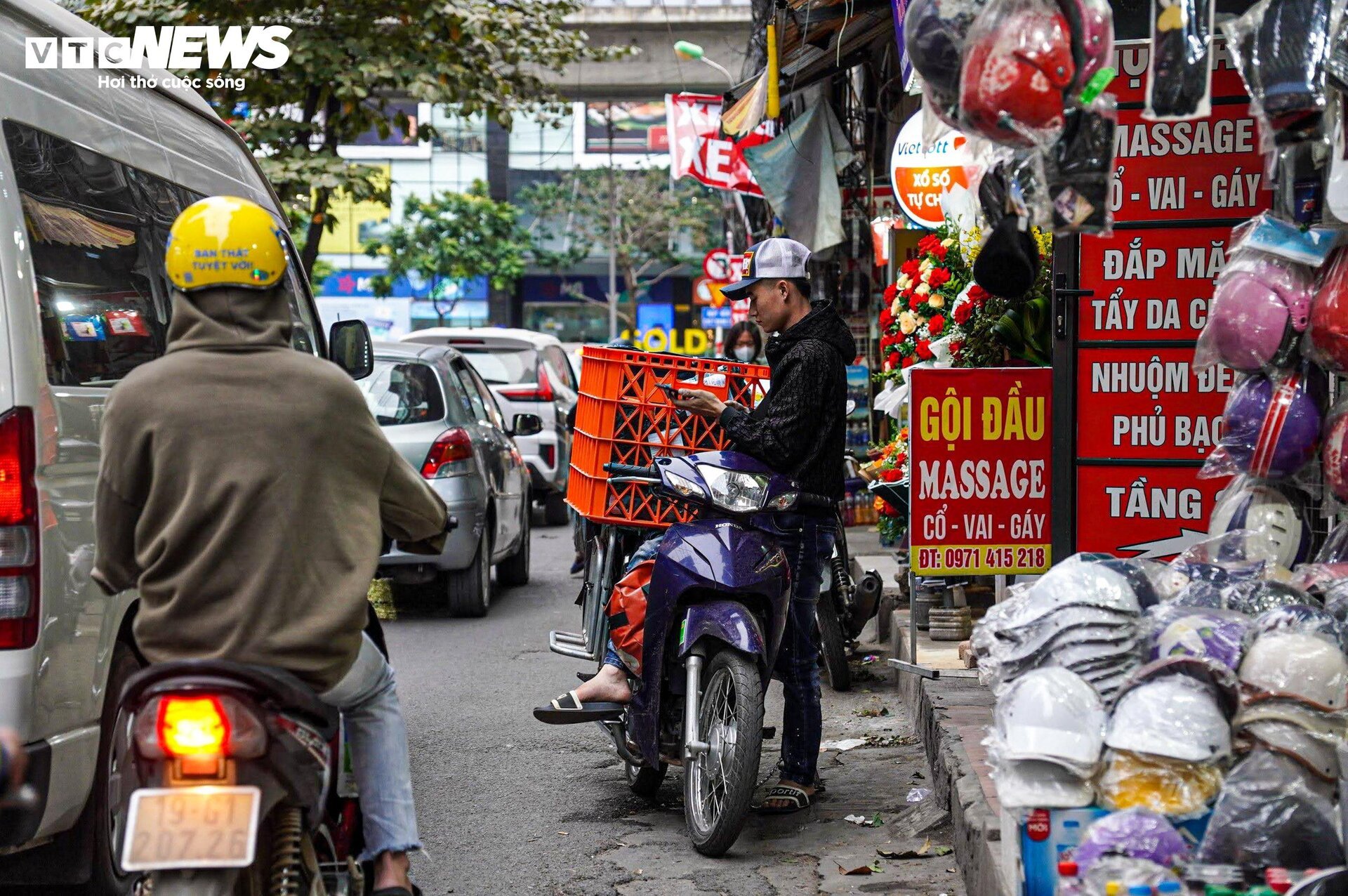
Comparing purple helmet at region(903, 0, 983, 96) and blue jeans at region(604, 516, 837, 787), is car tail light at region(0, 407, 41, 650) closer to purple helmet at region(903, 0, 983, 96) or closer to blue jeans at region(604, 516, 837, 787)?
blue jeans at region(604, 516, 837, 787)

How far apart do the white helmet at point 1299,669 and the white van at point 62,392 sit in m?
2.82

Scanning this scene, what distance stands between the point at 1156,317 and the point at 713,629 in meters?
1.92

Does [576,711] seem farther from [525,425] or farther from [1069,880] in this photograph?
[525,425]

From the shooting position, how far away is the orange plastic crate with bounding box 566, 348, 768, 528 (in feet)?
18.3

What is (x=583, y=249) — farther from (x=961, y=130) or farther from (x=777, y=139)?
(x=961, y=130)

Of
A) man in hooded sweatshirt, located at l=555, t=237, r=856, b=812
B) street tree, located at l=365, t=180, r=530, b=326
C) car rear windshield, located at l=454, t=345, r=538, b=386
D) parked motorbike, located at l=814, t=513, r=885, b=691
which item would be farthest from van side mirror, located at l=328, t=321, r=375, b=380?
street tree, located at l=365, t=180, r=530, b=326

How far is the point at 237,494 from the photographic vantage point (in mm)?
2928

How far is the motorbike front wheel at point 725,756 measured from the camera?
4.75 metres

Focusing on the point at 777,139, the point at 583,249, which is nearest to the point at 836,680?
the point at 777,139

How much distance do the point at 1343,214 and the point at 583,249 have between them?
47.7 m

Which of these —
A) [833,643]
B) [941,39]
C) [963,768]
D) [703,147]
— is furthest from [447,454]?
[703,147]

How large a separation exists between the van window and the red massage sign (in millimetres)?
3201

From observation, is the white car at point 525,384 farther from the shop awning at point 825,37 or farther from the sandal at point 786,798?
the sandal at point 786,798

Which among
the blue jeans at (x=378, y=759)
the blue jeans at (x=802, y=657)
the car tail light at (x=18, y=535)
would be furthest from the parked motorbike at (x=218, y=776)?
the blue jeans at (x=802, y=657)
